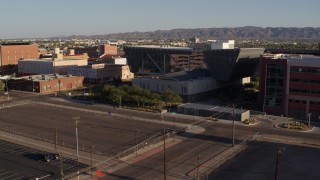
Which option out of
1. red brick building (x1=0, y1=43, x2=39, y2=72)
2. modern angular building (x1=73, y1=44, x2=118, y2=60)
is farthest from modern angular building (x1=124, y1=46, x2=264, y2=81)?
modern angular building (x1=73, y1=44, x2=118, y2=60)

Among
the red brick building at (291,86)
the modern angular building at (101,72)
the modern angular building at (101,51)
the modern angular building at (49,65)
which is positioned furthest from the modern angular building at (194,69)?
the modern angular building at (101,51)

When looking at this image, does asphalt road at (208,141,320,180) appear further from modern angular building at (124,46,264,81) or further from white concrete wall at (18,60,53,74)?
white concrete wall at (18,60,53,74)

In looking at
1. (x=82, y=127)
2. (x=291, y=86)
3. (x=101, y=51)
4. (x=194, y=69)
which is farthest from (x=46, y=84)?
(x=101, y=51)

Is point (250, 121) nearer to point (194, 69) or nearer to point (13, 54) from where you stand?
point (194, 69)

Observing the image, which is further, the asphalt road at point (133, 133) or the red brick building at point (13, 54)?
the red brick building at point (13, 54)

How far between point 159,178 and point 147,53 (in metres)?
69.6

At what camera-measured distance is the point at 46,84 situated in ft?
324

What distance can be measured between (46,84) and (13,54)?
4678cm

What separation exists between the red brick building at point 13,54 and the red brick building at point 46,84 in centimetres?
3344

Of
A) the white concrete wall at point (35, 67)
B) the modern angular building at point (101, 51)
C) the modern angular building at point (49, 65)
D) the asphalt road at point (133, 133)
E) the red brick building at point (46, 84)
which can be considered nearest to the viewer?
the asphalt road at point (133, 133)

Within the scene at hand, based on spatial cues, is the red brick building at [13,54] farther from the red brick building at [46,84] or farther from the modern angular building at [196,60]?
the modern angular building at [196,60]

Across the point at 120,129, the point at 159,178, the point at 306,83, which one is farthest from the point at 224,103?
the point at 159,178

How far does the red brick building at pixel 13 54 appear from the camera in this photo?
13400 centimetres

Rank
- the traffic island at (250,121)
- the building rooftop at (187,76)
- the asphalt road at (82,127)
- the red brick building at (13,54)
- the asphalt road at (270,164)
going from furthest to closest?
the red brick building at (13,54), the building rooftop at (187,76), the traffic island at (250,121), the asphalt road at (82,127), the asphalt road at (270,164)
